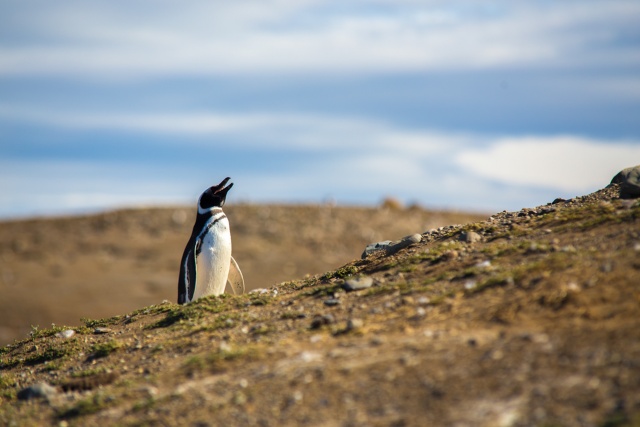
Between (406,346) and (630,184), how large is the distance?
4.65 meters

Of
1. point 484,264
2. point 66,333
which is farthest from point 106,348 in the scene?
point 484,264

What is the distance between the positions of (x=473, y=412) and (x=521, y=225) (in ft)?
15.5

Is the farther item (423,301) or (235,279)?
(235,279)

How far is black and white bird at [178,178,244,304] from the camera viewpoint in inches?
464

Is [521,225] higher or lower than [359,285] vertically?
higher

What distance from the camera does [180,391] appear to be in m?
6.66

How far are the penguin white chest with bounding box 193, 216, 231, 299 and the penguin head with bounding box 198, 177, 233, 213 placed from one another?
0.25m

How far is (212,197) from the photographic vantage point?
39.2 feet

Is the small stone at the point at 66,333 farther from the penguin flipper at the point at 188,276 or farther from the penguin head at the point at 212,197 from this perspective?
the penguin head at the point at 212,197

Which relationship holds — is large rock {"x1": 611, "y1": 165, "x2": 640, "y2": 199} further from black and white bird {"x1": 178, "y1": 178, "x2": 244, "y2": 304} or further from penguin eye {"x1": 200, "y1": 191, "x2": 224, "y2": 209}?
penguin eye {"x1": 200, "y1": 191, "x2": 224, "y2": 209}

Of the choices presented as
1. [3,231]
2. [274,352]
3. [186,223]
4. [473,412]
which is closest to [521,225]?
[274,352]

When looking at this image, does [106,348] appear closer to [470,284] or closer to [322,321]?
[322,321]

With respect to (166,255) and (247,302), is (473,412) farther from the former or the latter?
(166,255)

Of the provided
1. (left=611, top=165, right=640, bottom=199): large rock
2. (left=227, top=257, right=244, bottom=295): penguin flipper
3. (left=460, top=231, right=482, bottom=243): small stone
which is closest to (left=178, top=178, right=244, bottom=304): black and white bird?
(left=227, top=257, right=244, bottom=295): penguin flipper
